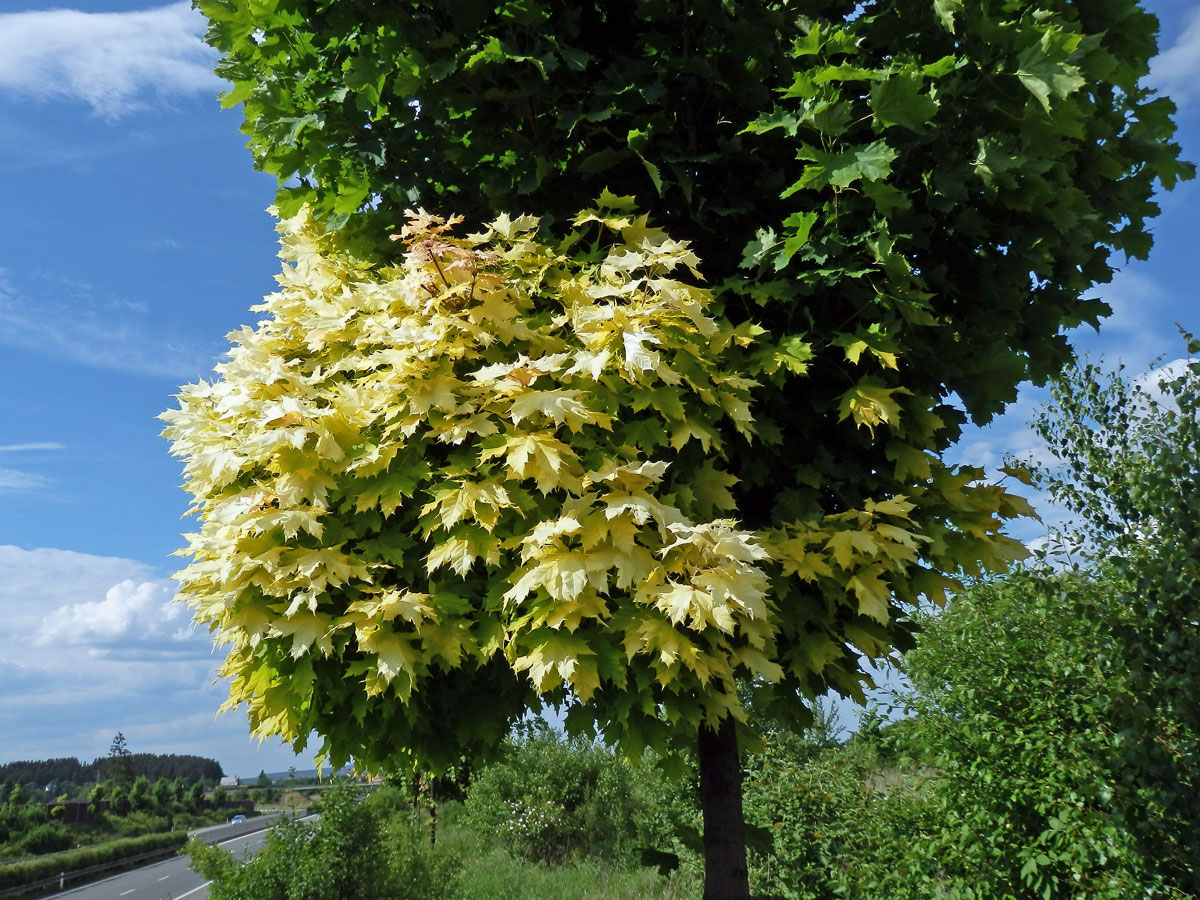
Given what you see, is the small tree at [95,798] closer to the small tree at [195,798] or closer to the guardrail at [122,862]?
the guardrail at [122,862]

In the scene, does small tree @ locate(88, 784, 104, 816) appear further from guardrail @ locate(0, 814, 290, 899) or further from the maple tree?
the maple tree

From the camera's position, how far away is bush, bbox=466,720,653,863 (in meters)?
20.1

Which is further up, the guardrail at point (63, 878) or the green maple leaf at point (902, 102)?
the green maple leaf at point (902, 102)

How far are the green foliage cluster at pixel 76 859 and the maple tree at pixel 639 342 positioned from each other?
43298 millimetres

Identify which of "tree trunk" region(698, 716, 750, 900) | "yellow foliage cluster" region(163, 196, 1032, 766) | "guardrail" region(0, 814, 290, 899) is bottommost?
"guardrail" region(0, 814, 290, 899)

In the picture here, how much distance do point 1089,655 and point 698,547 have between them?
670cm

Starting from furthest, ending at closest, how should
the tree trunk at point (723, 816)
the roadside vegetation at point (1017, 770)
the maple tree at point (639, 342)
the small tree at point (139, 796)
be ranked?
the small tree at point (139, 796)
the roadside vegetation at point (1017, 770)
the tree trunk at point (723, 816)
the maple tree at point (639, 342)

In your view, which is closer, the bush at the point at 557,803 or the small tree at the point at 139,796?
the bush at the point at 557,803

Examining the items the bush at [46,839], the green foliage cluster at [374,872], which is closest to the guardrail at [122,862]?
Answer: the bush at [46,839]

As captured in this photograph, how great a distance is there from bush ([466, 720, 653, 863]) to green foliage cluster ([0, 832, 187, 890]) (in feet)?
92.5

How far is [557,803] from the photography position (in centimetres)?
2094

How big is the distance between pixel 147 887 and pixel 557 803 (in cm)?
2936

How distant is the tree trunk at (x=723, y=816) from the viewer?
5.39 m

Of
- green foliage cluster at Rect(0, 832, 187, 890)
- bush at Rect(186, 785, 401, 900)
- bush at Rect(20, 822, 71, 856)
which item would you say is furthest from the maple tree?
bush at Rect(20, 822, 71, 856)
